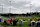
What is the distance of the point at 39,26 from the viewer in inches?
339

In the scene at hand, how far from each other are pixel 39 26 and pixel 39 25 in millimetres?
342

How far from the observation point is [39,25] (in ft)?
29.3
